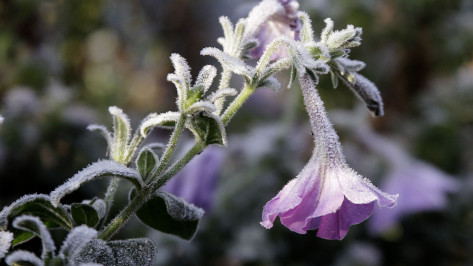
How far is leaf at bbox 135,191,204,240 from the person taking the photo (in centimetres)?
67

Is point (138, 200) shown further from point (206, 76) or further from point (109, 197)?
point (206, 76)

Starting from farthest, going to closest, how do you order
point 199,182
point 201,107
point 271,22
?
point 199,182 < point 271,22 < point 201,107

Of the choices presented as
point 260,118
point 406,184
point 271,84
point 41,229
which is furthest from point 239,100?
point 260,118

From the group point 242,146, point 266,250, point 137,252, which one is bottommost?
point 137,252

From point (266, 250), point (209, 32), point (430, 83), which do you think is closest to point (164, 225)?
point (266, 250)

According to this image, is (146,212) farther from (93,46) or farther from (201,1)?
(201,1)

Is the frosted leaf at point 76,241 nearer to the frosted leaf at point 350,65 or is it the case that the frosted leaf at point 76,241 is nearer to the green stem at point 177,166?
the green stem at point 177,166

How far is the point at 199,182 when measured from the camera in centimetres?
141

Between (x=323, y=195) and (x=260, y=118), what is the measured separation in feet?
5.86

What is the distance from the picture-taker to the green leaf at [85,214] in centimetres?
65

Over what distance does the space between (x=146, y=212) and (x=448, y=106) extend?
161 cm

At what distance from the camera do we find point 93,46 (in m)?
2.51

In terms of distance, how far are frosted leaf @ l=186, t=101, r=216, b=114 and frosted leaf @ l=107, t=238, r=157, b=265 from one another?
15cm

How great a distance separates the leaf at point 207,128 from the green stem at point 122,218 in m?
0.09
